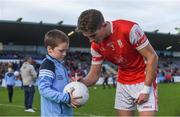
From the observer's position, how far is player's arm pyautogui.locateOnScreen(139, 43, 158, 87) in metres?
6.73

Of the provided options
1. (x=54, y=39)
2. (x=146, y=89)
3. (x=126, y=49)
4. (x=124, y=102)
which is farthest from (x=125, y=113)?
(x=54, y=39)

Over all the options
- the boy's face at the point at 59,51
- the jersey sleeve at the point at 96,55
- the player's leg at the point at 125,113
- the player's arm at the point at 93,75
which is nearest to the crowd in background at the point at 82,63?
the player's arm at the point at 93,75

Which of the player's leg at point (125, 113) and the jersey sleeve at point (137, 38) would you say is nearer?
the jersey sleeve at point (137, 38)

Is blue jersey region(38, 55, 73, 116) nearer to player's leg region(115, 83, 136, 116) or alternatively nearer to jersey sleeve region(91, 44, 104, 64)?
jersey sleeve region(91, 44, 104, 64)

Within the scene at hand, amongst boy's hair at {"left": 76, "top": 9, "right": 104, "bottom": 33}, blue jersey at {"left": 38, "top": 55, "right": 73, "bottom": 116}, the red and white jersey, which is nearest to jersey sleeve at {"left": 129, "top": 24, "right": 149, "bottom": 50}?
the red and white jersey

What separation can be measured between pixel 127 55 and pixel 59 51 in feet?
3.00

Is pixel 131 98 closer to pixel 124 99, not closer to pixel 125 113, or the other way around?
pixel 124 99

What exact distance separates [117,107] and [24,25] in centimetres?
5289

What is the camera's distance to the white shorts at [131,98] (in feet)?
23.0

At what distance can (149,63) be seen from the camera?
674cm

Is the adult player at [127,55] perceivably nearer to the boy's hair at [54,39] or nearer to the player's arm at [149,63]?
the player's arm at [149,63]

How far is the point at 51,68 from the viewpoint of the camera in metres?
6.57

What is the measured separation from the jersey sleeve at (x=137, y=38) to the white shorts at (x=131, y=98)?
1.97 ft

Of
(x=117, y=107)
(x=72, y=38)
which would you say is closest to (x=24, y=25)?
(x=72, y=38)
